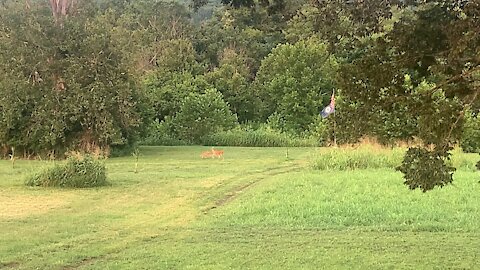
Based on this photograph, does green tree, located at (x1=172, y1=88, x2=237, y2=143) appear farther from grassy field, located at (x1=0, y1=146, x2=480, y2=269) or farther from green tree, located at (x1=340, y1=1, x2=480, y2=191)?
green tree, located at (x1=340, y1=1, x2=480, y2=191)

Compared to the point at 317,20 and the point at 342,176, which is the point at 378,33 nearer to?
the point at 317,20

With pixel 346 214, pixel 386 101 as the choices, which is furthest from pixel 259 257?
pixel 346 214

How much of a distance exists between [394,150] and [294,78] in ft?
69.9

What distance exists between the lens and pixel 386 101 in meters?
6.69

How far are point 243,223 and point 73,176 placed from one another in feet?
24.8

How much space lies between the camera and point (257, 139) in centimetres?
3903

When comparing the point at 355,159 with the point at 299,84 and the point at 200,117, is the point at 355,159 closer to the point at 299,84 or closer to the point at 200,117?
the point at 200,117

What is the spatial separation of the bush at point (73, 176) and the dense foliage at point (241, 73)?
5.51 meters

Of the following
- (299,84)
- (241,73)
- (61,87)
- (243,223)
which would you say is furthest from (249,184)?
(241,73)

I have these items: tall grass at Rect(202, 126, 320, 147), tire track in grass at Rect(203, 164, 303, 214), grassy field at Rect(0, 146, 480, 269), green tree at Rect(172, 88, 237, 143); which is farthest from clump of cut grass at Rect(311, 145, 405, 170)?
green tree at Rect(172, 88, 237, 143)

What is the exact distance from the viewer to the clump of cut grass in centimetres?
2255

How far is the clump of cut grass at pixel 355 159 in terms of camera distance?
74.0 feet

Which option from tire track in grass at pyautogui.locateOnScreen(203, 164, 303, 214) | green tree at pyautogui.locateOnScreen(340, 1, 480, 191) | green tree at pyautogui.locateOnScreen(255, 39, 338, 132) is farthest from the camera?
green tree at pyautogui.locateOnScreen(255, 39, 338, 132)

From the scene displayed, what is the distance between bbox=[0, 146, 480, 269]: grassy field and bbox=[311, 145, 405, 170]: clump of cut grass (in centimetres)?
146
